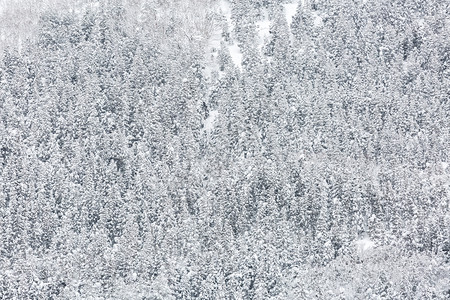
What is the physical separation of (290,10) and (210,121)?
32.5 meters

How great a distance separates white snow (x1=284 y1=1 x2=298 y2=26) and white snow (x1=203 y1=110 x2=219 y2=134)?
26.3 m

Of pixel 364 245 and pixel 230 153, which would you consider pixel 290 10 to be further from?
pixel 364 245

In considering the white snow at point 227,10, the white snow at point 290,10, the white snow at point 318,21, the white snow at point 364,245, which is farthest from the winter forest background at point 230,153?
the white snow at point 290,10

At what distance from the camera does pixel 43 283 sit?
8238 centimetres

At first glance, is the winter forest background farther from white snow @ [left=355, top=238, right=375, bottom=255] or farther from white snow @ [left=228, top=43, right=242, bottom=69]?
white snow @ [left=228, top=43, right=242, bottom=69]

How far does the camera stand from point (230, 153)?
3912 inches

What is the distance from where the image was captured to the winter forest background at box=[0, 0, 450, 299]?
82.9 metres

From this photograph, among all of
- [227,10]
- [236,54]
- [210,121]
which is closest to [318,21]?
[236,54]

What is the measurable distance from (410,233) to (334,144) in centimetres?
1876

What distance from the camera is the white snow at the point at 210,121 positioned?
107 m

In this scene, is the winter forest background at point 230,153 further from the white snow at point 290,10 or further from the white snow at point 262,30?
the white snow at point 290,10

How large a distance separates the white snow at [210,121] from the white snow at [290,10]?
2633 cm

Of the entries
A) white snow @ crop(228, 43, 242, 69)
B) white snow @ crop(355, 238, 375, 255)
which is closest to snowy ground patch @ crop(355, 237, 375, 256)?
white snow @ crop(355, 238, 375, 255)

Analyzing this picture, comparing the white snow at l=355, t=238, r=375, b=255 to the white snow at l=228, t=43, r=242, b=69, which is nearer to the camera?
the white snow at l=355, t=238, r=375, b=255
